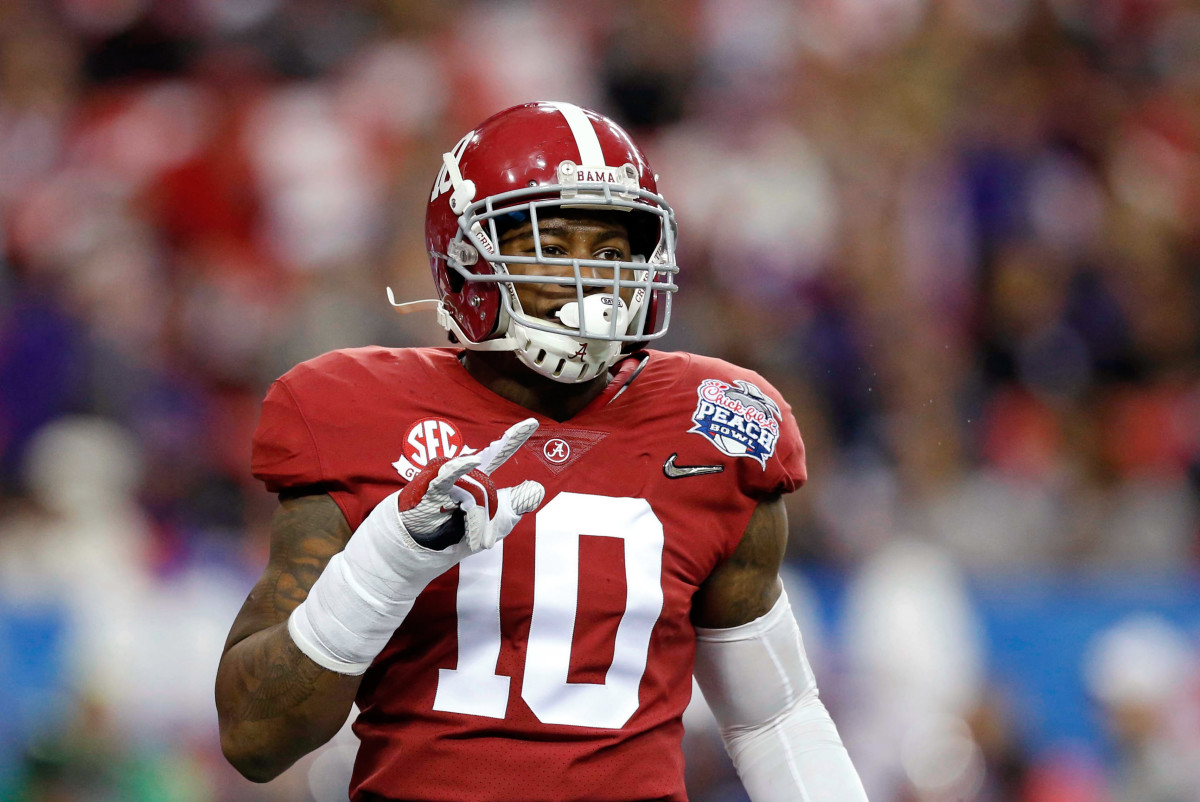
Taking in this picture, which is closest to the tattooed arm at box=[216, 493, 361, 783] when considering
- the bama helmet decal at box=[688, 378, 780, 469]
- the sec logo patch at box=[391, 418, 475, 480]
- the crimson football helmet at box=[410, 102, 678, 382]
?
the sec logo patch at box=[391, 418, 475, 480]

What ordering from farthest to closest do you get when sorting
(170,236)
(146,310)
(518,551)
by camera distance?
(170,236), (146,310), (518,551)

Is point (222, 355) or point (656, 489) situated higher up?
point (656, 489)

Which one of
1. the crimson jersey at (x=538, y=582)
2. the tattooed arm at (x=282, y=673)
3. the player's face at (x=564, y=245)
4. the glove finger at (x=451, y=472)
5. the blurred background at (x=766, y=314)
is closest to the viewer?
the glove finger at (x=451, y=472)

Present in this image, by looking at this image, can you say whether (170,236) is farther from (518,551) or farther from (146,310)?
(518,551)

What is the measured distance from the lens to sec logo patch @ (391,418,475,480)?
186 cm

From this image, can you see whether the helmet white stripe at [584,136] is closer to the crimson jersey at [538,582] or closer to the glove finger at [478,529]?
the crimson jersey at [538,582]

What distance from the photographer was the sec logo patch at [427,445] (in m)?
1.86

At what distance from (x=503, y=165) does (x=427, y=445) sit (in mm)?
409

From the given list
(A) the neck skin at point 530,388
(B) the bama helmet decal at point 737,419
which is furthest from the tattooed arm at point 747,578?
(A) the neck skin at point 530,388

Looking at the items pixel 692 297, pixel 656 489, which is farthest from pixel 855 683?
pixel 656 489

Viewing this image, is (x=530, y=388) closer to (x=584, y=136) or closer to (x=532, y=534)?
(x=532, y=534)

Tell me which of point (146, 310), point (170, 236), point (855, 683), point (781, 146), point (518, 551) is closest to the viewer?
point (518, 551)

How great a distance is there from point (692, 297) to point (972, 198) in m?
1.22

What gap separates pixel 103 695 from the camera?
3922mm
